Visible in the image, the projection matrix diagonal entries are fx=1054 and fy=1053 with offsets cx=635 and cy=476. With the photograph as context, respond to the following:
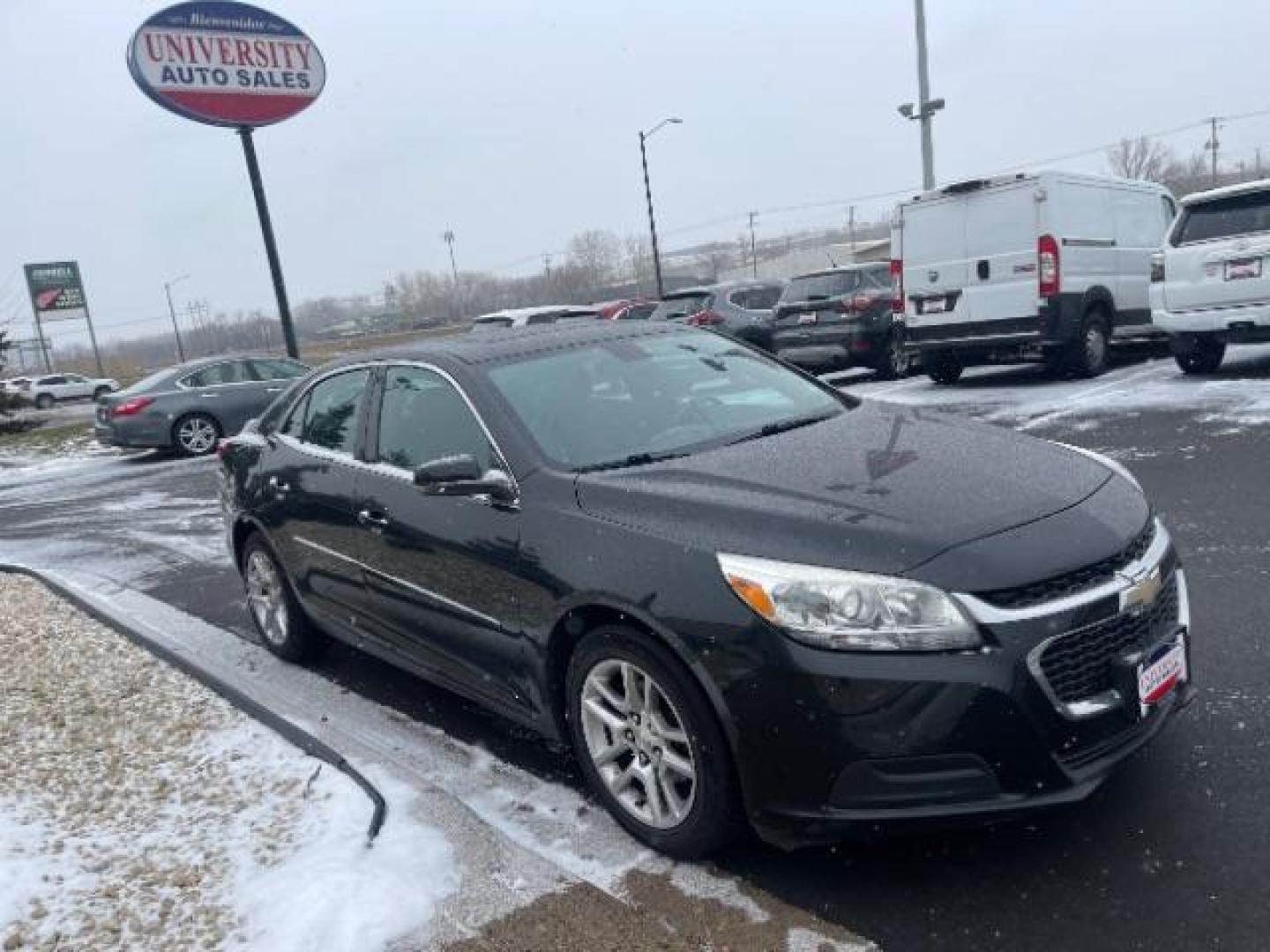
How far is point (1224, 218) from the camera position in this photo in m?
10.4

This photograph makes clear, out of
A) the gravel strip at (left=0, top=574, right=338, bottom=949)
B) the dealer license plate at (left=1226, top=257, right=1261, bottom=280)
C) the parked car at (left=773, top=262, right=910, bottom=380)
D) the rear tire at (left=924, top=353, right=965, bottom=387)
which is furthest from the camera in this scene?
the parked car at (left=773, top=262, right=910, bottom=380)

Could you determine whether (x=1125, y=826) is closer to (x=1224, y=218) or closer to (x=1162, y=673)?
(x=1162, y=673)

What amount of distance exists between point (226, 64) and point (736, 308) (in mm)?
10082

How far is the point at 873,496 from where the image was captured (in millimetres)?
3029

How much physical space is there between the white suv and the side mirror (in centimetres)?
929

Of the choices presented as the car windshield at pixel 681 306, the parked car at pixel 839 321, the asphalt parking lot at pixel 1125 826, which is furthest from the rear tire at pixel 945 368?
the car windshield at pixel 681 306

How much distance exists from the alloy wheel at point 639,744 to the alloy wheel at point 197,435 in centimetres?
1438

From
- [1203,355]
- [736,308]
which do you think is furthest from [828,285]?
[1203,355]

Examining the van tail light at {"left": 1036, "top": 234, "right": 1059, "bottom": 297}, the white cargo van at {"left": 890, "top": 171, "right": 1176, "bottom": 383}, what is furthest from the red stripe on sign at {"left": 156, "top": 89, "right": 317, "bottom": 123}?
the van tail light at {"left": 1036, "top": 234, "right": 1059, "bottom": 297}

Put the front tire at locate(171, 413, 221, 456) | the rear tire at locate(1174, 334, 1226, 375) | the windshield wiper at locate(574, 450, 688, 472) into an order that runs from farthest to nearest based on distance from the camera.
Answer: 1. the front tire at locate(171, 413, 221, 456)
2. the rear tire at locate(1174, 334, 1226, 375)
3. the windshield wiper at locate(574, 450, 688, 472)

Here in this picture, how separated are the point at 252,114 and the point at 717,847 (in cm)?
1903

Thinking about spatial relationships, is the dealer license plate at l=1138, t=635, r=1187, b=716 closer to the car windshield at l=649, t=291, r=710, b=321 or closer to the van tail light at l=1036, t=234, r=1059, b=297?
the van tail light at l=1036, t=234, r=1059, b=297

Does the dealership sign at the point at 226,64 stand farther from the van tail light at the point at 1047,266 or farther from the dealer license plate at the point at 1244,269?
the dealer license plate at the point at 1244,269

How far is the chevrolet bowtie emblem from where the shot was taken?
2.85 m
